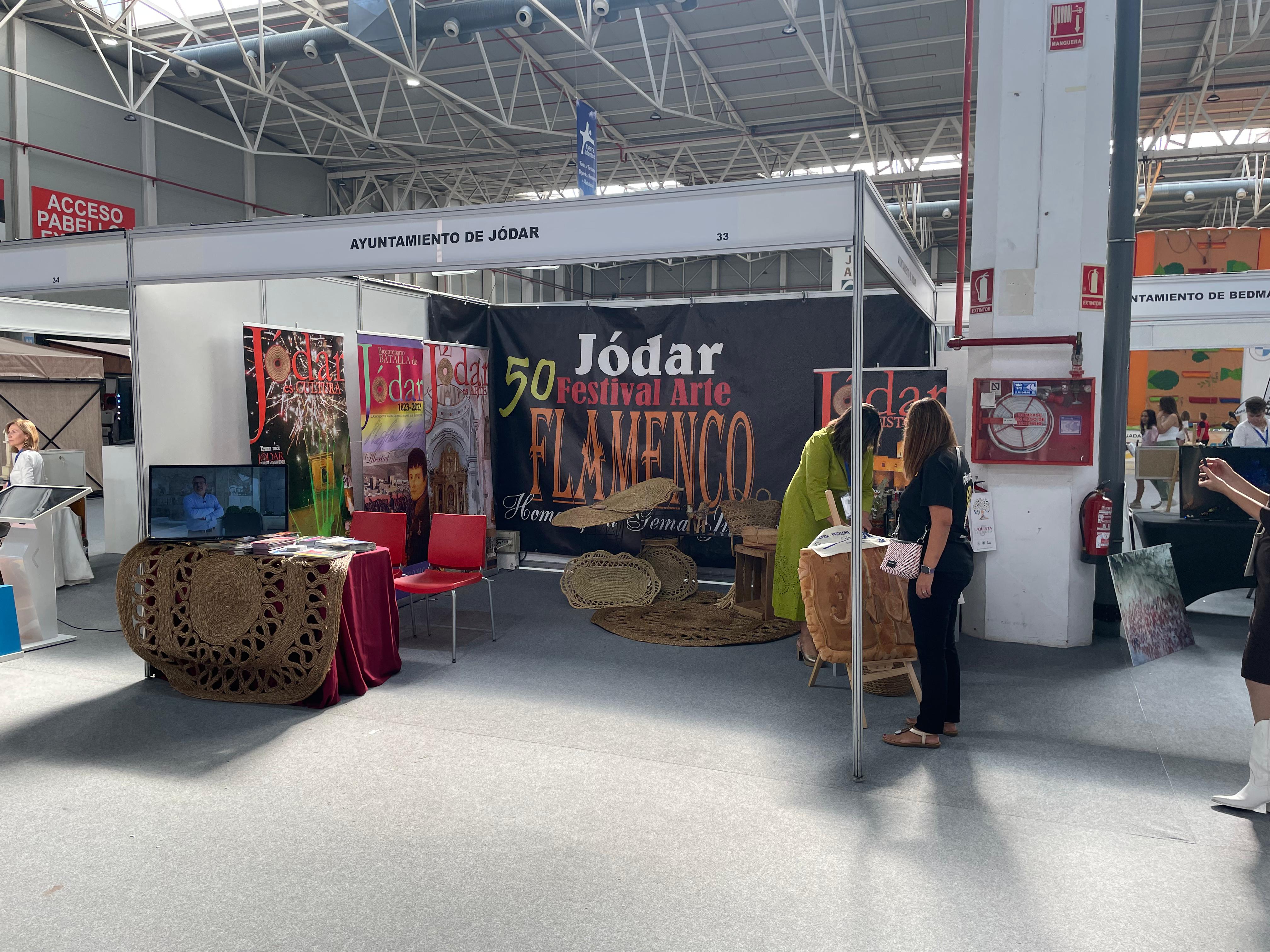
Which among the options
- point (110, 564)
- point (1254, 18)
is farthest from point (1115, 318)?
point (110, 564)

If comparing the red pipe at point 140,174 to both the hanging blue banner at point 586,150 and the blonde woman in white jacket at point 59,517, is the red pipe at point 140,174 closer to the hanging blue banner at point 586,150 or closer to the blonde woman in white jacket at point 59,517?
the blonde woman in white jacket at point 59,517

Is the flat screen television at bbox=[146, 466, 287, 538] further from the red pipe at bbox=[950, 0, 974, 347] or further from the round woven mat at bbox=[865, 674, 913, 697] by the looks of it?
the red pipe at bbox=[950, 0, 974, 347]

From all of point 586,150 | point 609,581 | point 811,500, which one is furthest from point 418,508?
point 586,150

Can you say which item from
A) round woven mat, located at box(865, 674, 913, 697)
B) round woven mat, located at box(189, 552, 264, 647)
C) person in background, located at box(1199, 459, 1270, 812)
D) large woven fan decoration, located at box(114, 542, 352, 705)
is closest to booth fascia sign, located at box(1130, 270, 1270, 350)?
round woven mat, located at box(865, 674, 913, 697)

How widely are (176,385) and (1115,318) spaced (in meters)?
5.44

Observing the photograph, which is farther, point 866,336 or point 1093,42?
point 866,336

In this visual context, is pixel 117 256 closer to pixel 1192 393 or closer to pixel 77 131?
pixel 77 131

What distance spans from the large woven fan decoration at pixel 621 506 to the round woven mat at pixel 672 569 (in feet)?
1.09

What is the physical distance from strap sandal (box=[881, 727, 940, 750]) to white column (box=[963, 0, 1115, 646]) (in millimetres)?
1851

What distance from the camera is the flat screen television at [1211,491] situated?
4.96 meters

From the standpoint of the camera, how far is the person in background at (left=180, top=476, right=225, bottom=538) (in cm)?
423

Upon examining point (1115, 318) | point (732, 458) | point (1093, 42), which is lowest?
point (732, 458)

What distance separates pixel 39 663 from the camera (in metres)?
4.60

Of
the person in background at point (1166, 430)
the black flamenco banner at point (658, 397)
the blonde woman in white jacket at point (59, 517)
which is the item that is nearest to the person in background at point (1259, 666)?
the black flamenco banner at point (658, 397)
